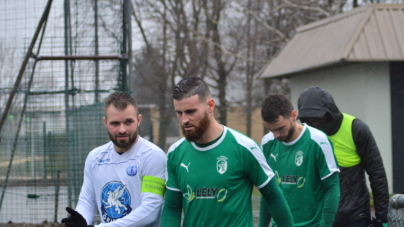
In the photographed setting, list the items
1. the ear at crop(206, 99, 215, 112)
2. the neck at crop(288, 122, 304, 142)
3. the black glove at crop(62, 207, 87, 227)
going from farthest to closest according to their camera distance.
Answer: the neck at crop(288, 122, 304, 142)
the black glove at crop(62, 207, 87, 227)
the ear at crop(206, 99, 215, 112)

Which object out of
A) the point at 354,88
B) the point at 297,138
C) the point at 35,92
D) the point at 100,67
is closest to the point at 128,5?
the point at 100,67

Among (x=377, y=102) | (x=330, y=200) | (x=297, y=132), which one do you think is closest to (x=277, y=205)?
(x=330, y=200)

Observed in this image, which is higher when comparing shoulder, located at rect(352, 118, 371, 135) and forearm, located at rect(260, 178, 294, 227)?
shoulder, located at rect(352, 118, 371, 135)

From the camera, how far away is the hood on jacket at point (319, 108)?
522 cm

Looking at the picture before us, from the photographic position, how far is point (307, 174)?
4.67 meters

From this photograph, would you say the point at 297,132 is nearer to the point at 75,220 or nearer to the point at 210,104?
the point at 210,104

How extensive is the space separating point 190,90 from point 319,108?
2.01 metres

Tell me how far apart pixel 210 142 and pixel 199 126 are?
148 mm

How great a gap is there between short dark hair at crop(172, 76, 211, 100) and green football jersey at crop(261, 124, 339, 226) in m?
1.38

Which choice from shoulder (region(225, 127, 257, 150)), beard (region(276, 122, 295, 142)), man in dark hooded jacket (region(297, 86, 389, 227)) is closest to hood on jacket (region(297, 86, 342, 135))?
man in dark hooded jacket (region(297, 86, 389, 227))

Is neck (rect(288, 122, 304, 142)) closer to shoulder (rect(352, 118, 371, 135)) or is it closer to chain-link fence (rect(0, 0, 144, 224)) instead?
shoulder (rect(352, 118, 371, 135))

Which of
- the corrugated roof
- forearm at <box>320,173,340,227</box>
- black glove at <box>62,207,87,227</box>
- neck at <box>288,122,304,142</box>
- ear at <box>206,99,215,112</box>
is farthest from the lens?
the corrugated roof

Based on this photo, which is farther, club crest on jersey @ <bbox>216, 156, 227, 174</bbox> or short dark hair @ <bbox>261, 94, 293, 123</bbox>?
short dark hair @ <bbox>261, 94, 293, 123</bbox>

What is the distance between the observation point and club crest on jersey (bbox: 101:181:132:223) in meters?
3.92
